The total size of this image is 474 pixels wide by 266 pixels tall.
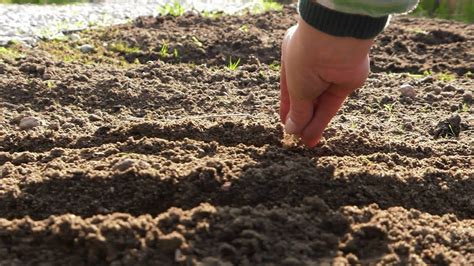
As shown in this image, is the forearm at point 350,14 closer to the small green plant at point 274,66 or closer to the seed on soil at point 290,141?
the seed on soil at point 290,141

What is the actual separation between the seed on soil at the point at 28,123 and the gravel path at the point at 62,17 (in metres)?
2.38

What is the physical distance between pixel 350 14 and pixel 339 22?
1.8 inches

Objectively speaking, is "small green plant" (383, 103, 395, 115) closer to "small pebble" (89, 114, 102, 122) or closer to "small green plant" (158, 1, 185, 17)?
"small pebble" (89, 114, 102, 122)

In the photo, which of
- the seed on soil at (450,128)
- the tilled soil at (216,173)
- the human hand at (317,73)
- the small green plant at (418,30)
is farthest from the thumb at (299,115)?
the small green plant at (418,30)

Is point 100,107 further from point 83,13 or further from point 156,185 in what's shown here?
point 83,13

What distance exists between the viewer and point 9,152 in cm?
326

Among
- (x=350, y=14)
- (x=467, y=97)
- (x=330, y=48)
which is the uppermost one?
(x=350, y=14)


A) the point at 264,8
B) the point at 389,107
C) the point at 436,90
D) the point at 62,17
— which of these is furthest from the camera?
the point at 264,8

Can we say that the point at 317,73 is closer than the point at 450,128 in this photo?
Yes

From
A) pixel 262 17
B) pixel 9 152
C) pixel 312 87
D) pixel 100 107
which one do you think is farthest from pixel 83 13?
pixel 312 87

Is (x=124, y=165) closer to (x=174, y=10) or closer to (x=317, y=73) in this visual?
(x=317, y=73)

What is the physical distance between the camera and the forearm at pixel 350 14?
2.53 metres

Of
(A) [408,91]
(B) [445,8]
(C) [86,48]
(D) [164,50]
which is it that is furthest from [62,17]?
(B) [445,8]

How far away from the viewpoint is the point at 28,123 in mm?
3695
